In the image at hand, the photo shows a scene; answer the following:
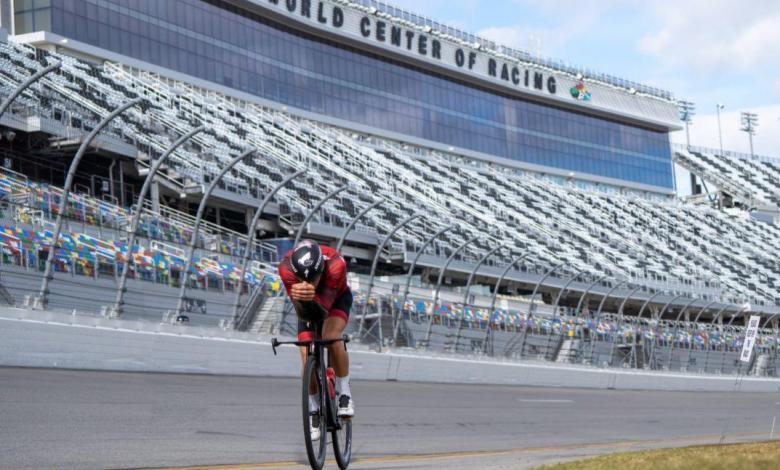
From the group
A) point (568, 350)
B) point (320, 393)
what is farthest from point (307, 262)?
point (568, 350)

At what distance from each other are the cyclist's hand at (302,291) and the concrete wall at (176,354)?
1011 cm

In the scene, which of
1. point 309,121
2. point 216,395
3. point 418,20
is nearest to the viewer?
point 216,395

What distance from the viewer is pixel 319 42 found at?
207ft

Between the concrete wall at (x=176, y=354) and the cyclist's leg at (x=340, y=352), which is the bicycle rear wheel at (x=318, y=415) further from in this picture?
the concrete wall at (x=176, y=354)

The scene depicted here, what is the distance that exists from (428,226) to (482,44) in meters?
23.5

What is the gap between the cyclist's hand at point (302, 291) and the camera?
779cm

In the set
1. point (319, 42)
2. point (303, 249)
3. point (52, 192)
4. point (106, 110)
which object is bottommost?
point (303, 249)

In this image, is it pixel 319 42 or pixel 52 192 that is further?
pixel 319 42

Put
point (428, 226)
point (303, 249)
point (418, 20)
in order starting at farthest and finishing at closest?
1. point (418, 20)
2. point (428, 226)
3. point (303, 249)

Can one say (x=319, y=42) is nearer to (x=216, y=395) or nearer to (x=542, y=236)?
(x=542, y=236)

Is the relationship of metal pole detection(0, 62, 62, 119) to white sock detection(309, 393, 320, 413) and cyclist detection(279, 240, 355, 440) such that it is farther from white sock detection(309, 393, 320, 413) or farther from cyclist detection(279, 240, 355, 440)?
white sock detection(309, 393, 320, 413)

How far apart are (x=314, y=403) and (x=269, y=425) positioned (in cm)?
474

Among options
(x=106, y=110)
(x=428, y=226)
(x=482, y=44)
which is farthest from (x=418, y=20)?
(x=106, y=110)

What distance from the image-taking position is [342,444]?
28.3 feet
